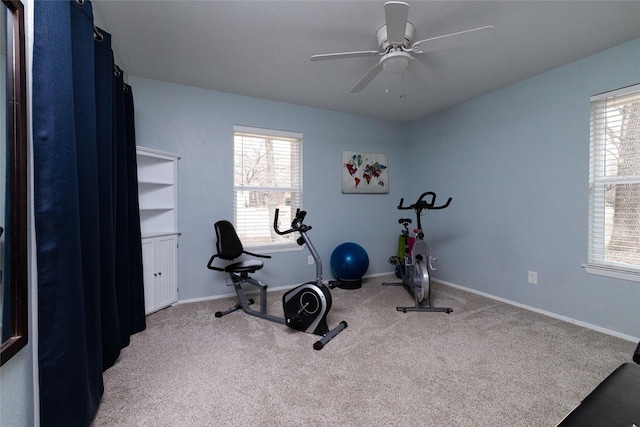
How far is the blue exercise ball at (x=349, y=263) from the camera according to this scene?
136 inches

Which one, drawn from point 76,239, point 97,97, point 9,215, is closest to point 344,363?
point 76,239

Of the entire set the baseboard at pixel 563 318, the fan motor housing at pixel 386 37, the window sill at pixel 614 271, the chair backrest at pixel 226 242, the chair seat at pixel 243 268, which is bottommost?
the baseboard at pixel 563 318

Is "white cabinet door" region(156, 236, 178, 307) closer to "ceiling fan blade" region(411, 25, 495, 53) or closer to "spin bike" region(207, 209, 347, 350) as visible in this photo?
"spin bike" region(207, 209, 347, 350)

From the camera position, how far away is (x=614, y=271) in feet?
7.52

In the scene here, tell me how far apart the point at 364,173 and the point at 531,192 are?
204cm

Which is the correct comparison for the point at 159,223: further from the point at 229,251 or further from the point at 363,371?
the point at 363,371

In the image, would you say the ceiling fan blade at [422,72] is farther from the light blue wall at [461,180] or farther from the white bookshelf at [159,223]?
the white bookshelf at [159,223]

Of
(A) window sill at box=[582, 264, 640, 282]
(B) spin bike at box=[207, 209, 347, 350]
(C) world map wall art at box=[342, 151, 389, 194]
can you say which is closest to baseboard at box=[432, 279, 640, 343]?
(A) window sill at box=[582, 264, 640, 282]

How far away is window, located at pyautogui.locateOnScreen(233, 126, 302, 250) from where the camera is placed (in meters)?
3.38

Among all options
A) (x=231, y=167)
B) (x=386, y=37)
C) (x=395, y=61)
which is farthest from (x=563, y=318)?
(x=231, y=167)

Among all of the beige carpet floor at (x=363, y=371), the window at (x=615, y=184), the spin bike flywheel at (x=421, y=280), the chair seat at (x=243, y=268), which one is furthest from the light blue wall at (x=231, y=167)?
the window at (x=615, y=184)

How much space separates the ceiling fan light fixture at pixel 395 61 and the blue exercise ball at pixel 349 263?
2191mm

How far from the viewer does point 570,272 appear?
2551 millimetres

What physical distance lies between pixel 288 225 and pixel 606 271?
3.25m
